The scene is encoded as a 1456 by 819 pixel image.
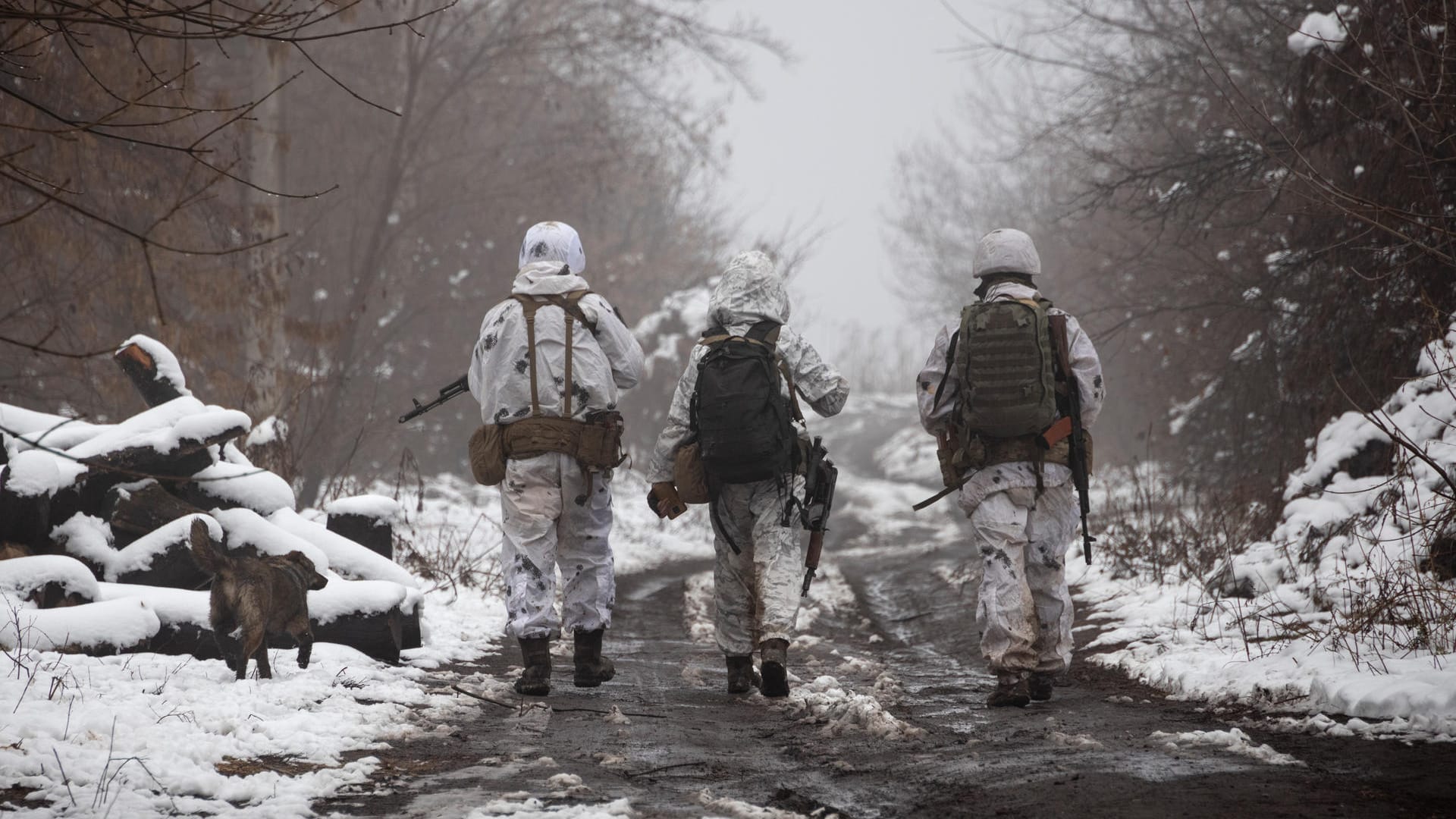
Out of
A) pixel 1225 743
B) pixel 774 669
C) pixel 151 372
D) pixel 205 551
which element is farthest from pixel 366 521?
pixel 1225 743

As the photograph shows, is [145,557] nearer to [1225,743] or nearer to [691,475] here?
[691,475]

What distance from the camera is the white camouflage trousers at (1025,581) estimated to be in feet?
17.9

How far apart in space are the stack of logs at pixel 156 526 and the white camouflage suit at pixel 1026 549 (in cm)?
298

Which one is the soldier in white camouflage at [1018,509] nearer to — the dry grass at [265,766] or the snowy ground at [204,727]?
the snowy ground at [204,727]

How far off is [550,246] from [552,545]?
1541mm

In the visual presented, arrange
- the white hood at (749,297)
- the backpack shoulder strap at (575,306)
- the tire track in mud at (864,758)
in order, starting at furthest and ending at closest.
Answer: the white hood at (749,297) < the backpack shoulder strap at (575,306) < the tire track in mud at (864,758)

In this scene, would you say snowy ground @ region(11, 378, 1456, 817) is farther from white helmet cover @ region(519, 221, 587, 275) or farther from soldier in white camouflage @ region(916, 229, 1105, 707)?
white helmet cover @ region(519, 221, 587, 275)

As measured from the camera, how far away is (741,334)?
6129mm

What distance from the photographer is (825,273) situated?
132000mm

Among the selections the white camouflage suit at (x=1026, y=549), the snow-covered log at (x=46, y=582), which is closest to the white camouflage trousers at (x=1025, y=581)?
the white camouflage suit at (x=1026, y=549)

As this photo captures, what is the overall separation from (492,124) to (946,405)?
16.5 m

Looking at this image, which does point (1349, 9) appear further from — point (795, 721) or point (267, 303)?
point (267, 303)

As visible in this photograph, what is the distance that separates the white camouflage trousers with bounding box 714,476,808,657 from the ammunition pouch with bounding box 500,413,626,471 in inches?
24.9

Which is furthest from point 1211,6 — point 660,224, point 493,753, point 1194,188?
point 660,224
